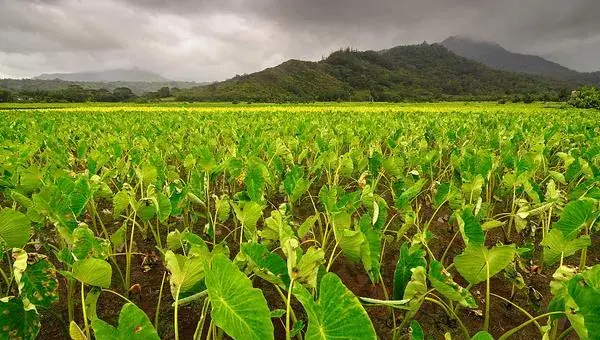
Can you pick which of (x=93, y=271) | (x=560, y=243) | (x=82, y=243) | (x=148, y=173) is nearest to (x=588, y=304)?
(x=560, y=243)

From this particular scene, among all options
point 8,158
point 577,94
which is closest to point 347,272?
point 8,158

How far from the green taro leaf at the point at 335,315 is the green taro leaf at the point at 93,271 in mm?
735

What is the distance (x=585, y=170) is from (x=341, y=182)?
2407 mm

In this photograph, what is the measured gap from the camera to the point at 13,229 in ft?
5.24

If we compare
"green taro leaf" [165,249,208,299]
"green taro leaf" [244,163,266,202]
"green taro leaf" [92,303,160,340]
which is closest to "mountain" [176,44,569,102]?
"green taro leaf" [244,163,266,202]

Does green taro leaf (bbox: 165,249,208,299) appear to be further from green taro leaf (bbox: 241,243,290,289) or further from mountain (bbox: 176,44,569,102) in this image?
mountain (bbox: 176,44,569,102)

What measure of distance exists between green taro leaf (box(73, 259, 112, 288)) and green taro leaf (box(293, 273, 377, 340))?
735 millimetres

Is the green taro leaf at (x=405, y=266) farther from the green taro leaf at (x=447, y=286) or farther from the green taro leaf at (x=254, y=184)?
the green taro leaf at (x=254, y=184)

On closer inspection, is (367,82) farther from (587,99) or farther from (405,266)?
(405,266)

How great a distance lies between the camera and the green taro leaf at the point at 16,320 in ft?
4.44

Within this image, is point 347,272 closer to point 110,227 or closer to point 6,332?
point 6,332

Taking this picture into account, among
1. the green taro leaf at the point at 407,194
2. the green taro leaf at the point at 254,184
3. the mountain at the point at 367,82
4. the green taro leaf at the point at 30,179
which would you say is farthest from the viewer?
the mountain at the point at 367,82

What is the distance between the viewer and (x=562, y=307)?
52.5 inches

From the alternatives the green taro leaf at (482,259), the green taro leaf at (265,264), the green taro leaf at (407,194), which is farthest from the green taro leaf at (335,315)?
the green taro leaf at (407,194)
